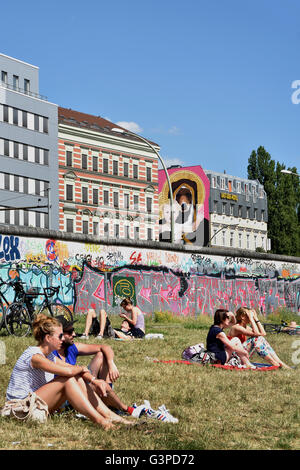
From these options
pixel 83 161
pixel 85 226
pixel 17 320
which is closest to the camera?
pixel 17 320

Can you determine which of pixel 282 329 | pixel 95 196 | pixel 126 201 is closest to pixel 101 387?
pixel 282 329

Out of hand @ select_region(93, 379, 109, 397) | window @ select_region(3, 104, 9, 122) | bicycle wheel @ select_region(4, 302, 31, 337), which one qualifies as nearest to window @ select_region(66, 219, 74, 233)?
window @ select_region(3, 104, 9, 122)

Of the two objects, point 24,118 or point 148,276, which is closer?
point 148,276

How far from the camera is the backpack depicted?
11922 mm

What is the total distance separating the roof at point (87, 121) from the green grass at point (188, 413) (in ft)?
186

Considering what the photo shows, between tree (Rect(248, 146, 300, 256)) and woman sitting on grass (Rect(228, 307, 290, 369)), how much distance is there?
6718 cm

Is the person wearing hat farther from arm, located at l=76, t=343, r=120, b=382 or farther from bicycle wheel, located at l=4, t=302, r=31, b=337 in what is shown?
bicycle wheel, located at l=4, t=302, r=31, b=337

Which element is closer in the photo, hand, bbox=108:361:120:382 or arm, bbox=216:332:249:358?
hand, bbox=108:361:120:382

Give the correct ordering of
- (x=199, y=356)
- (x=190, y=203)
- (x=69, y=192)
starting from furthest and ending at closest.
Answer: (x=190, y=203) < (x=69, y=192) < (x=199, y=356)

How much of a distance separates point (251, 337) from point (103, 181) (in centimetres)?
5908

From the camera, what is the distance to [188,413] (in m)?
7.93

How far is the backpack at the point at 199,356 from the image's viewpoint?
39.1 feet

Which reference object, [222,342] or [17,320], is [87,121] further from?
[222,342]
